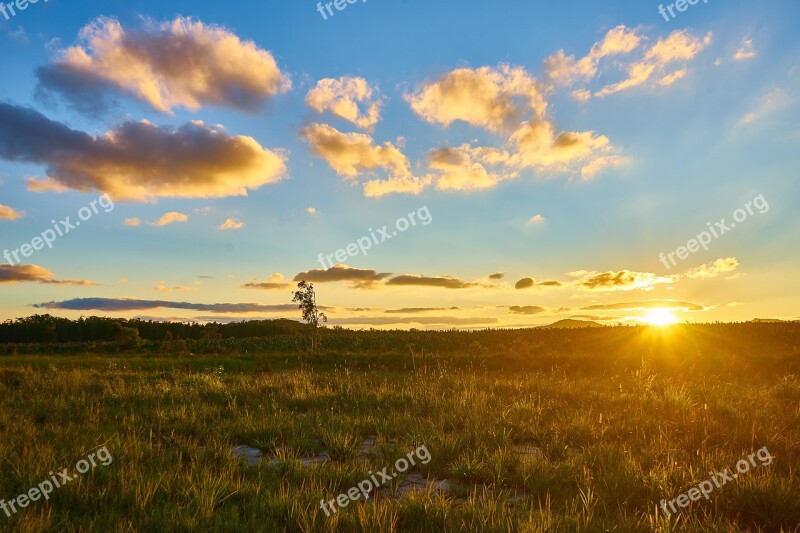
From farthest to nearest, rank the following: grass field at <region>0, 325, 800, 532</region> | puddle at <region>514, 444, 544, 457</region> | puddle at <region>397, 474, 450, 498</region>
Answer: puddle at <region>514, 444, 544, 457</region>
puddle at <region>397, 474, 450, 498</region>
grass field at <region>0, 325, 800, 532</region>

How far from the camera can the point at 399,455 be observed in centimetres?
641

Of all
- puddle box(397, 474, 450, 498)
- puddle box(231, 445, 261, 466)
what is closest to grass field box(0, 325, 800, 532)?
puddle box(397, 474, 450, 498)

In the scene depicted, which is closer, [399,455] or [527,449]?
[399,455]

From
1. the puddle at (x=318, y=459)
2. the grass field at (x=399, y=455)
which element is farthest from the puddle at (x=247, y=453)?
the puddle at (x=318, y=459)

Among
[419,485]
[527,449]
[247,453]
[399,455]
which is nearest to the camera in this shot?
[419,485]

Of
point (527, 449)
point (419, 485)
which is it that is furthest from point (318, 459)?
point (527, 449)

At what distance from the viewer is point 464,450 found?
663 centimetres

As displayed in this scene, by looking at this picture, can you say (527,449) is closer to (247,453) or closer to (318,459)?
(318,459)

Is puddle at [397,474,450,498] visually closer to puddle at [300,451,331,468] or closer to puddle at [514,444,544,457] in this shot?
puddle at [300,451,331,468]

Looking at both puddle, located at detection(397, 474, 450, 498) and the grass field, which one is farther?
puddle, located at detection(397, 474, 450, 498)

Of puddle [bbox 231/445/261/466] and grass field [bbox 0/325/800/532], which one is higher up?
grass field [bbox 0/325/800/532]

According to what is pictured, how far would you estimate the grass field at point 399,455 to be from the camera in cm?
436

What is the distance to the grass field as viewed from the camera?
436cm

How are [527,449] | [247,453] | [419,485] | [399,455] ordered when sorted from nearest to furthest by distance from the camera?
[419,485] < [399,455] < [527,449] < [247,453]
